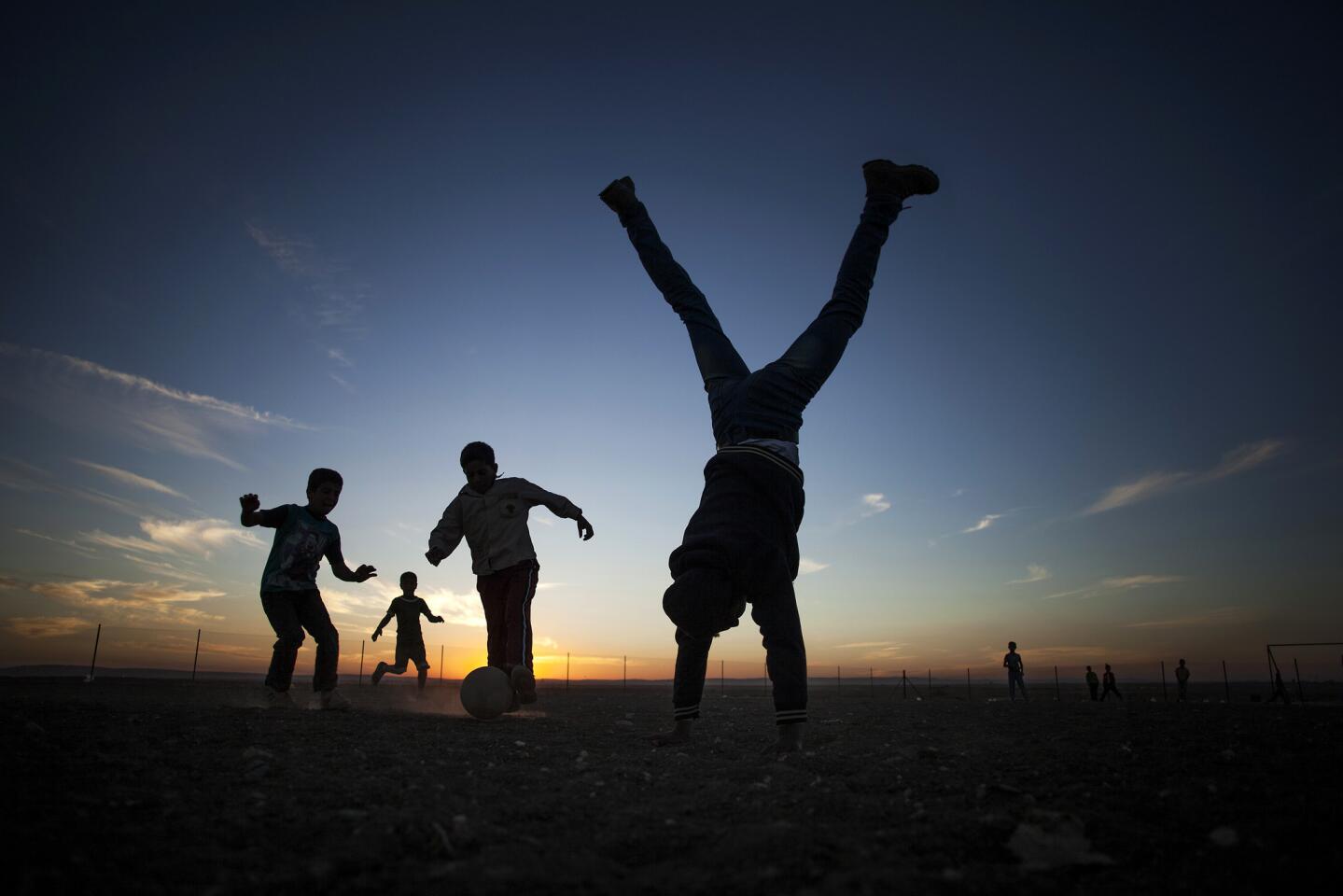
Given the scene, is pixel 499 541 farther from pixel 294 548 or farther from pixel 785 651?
pixel 785 651

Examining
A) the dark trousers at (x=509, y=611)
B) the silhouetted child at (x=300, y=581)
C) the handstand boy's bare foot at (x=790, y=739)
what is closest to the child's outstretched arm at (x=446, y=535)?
the dark trousers at (x=509, y=611)

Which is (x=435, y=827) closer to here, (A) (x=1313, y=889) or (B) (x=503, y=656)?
(A) (x=1313, y=889)

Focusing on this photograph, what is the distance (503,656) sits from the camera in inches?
273

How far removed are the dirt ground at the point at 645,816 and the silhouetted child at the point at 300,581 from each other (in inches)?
88.7

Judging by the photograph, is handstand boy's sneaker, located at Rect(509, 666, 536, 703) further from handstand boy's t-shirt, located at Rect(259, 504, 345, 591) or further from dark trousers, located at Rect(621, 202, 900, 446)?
dark trousers, located at Rect(621, 202, 900, 446)

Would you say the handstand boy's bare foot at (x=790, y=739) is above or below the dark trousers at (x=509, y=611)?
below

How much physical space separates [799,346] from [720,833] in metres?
2.99

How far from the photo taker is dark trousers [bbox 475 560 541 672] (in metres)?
6.83

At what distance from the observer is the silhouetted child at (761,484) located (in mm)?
4148

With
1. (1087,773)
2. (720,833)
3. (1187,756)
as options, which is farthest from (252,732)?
(1187,756)

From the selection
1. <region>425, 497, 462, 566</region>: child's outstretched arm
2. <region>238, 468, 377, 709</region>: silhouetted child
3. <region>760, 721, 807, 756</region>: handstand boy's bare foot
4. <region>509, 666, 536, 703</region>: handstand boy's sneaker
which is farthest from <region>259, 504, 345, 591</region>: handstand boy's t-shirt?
<region>760, 721, 807, 756</region>: handstand boy's bare foot

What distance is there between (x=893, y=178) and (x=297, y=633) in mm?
6669

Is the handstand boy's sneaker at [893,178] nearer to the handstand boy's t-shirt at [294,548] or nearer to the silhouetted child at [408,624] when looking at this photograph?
the handstand boy's t-shirt at [294,548]

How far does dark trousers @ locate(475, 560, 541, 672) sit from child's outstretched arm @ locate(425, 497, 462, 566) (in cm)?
45
